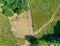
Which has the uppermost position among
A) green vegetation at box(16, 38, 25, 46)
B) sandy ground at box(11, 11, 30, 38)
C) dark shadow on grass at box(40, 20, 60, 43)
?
sandy ground at box(11, 11, 30, 38)

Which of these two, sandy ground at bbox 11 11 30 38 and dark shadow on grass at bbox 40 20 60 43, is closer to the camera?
dark shadow on grass at bbox 40 20 60 43

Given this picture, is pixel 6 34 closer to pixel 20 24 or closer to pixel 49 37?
pixel 20 24

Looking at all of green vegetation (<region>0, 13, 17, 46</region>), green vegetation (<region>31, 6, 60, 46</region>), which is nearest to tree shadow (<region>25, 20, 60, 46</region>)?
green vegetation (<region>31, 6, 60, 46</region>)

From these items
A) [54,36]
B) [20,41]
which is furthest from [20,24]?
[54,36]

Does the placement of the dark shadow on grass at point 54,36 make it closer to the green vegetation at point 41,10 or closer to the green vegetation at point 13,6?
the green vegetation at point 41,10

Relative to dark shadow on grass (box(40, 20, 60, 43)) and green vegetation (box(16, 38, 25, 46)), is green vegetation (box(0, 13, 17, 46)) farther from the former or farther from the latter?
dark shadow on grass (box(40, 20, 60, 43))

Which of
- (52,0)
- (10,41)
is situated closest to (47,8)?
(52,0)
